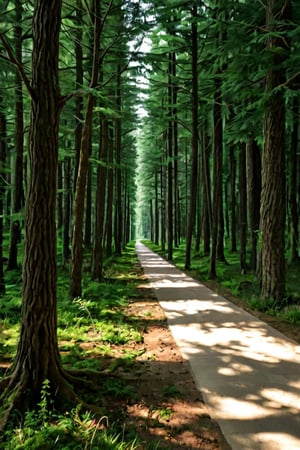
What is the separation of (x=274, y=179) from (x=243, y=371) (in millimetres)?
4972

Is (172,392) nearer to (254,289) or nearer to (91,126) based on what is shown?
(254,289)

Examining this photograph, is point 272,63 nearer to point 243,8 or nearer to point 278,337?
point 243,8

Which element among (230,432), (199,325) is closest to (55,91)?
(230,432)

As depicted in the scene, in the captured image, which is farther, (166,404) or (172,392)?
(172,392)

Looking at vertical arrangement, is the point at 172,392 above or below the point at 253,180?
below

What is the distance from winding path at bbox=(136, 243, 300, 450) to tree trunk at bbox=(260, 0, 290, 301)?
1.10 m

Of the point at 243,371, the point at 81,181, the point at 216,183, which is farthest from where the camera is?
the point at 216,183

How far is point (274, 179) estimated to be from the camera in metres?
7.98

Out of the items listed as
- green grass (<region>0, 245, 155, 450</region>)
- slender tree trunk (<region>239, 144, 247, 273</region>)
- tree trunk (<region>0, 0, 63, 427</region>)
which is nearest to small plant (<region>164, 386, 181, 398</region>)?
green grass (<region>0, 245, 155, 450</region>)

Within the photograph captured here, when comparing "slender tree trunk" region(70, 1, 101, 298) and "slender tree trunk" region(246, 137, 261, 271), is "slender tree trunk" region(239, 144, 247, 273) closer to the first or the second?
"slender tree trunk" region(246, 137, 261, 271)

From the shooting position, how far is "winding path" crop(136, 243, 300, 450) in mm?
3047

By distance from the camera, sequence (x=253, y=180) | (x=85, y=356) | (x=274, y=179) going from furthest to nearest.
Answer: (x=253, y=180)
(x=274, y=179)
(x=85, y=356)

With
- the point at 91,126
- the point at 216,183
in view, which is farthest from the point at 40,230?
the point at 216,183

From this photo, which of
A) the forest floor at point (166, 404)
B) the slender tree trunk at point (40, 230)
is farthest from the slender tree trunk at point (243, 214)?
the slender tree trunk at point (40, 230)
